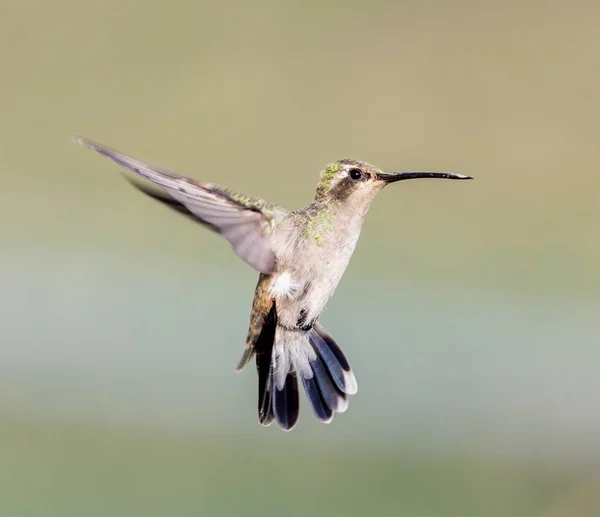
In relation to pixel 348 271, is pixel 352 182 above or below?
below

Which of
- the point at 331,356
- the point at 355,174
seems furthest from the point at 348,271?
the point at 355,174

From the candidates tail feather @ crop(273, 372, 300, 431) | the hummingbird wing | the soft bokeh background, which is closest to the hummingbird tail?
tail feather @ crop(273, 372, 300, 431)

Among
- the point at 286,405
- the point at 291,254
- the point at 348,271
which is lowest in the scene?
the point at 286,405

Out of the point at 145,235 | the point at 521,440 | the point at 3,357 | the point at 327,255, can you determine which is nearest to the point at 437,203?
the point at 145,235

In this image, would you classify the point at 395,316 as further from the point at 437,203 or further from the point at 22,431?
the point at 22,431

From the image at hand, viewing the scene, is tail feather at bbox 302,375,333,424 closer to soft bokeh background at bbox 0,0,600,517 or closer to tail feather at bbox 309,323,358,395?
tail feather at bbox 309,323,358,395

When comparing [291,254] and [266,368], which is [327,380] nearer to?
[266,368]

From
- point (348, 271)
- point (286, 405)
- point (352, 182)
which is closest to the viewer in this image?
point (352, 182)
